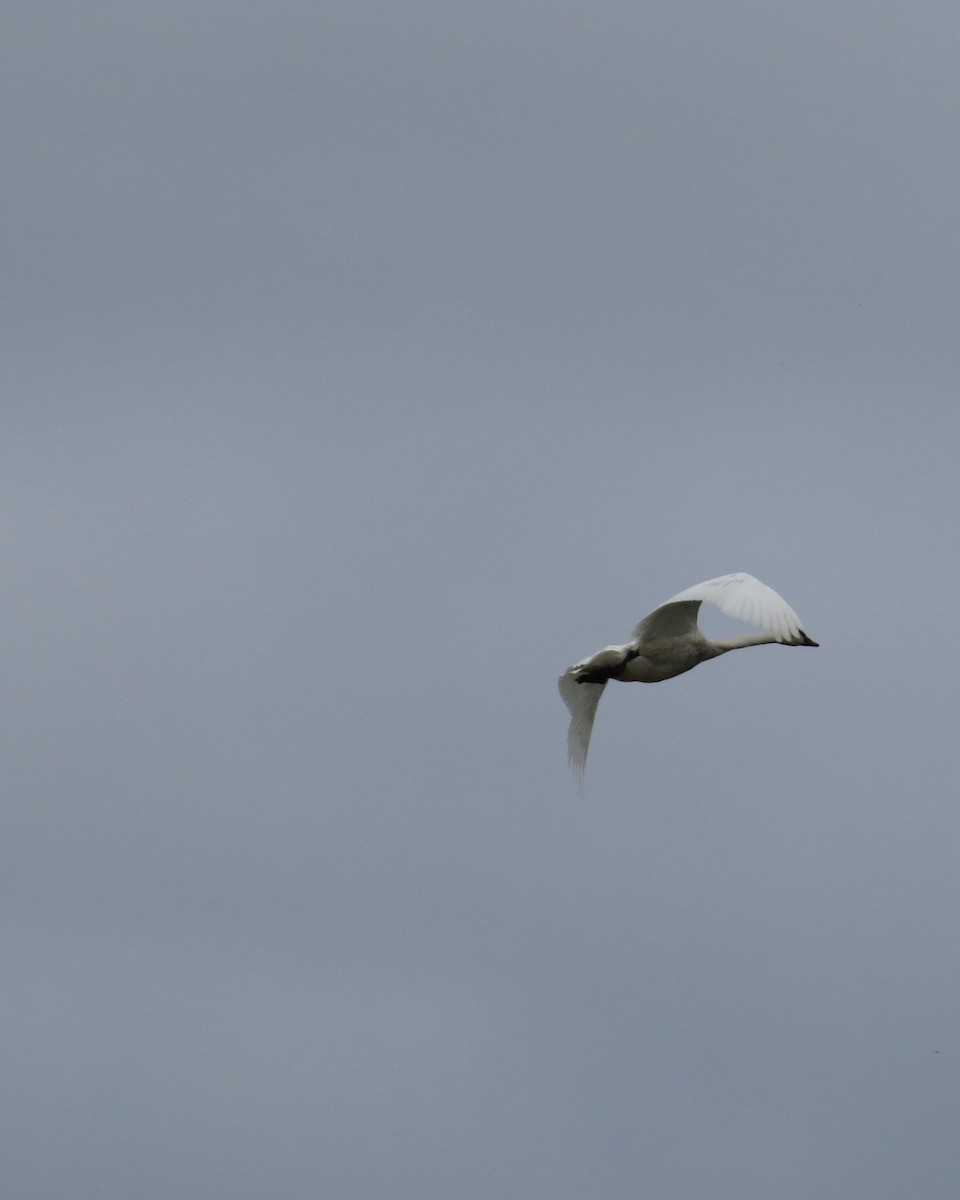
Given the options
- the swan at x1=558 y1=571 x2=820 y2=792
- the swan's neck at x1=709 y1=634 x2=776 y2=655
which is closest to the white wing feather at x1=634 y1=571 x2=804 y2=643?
the swan at x1=558 y1=571 x2=820 y2=792

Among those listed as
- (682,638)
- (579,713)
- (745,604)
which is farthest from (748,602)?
(579,713)

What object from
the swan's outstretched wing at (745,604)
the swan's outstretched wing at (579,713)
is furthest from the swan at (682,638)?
the swan's outstretched wing at (579,713)

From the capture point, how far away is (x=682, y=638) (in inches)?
2058

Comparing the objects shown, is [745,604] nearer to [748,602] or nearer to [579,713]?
[748,602]

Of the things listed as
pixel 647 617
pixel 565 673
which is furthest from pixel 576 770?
pixel 647 617

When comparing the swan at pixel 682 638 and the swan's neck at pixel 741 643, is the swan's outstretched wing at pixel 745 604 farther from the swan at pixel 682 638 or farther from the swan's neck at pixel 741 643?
the swan's neck at pixel 741 643

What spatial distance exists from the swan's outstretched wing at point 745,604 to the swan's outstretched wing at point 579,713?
454cm

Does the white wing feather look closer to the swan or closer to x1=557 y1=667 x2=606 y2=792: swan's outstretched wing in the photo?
the swan

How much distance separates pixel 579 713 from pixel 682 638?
4937 mm

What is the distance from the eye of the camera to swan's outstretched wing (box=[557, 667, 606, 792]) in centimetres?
5603

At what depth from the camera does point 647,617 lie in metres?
51.0

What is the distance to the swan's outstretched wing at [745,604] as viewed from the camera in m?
47.8

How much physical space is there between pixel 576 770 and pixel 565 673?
11.6 ft

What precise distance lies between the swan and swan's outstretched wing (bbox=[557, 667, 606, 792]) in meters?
0.89
